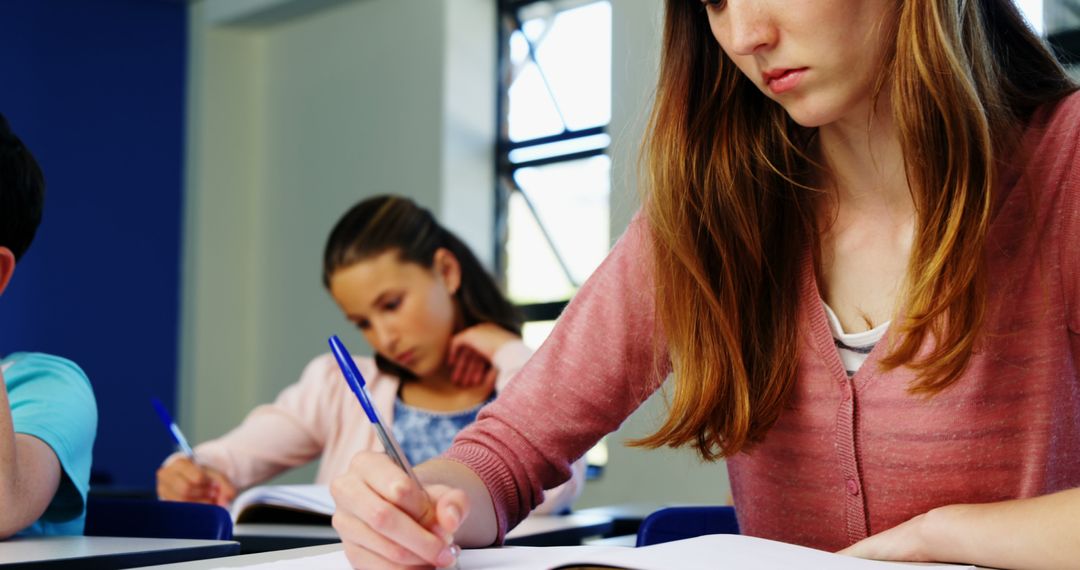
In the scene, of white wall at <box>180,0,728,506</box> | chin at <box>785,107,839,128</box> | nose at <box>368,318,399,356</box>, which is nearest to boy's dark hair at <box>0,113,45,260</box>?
chin at <box>785,107,839,128</box>

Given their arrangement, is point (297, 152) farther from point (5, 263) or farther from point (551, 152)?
point (5, 263)

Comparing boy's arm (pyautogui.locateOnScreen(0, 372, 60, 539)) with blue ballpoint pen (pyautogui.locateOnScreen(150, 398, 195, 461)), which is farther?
blue ballpoint pen (pyautogui.locateOnScreen(150, 398, 195, 461))

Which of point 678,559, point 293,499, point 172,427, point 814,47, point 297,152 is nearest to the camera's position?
point 678,559

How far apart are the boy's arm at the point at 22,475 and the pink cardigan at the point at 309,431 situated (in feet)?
4.20

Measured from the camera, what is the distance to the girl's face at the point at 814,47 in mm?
1055

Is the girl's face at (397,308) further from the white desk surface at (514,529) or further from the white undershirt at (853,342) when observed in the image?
the white undershirt at (853,342)

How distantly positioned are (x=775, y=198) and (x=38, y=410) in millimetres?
961

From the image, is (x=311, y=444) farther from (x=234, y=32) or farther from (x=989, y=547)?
(x=234, y=32)

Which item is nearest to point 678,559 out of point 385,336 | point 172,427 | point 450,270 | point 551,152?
point 172,427

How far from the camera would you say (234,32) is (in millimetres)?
5684

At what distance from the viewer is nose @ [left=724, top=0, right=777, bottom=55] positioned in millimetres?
1065

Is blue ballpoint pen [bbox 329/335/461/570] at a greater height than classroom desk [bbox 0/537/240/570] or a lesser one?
greater

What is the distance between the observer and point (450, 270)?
2.82 metres

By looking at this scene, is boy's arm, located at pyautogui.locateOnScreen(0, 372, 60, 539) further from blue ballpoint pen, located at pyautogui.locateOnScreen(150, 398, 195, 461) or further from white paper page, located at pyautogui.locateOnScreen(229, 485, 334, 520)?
blue ballpoint pen, located at pyautogui.locateOnScreen(150, 398, 195, 461)
